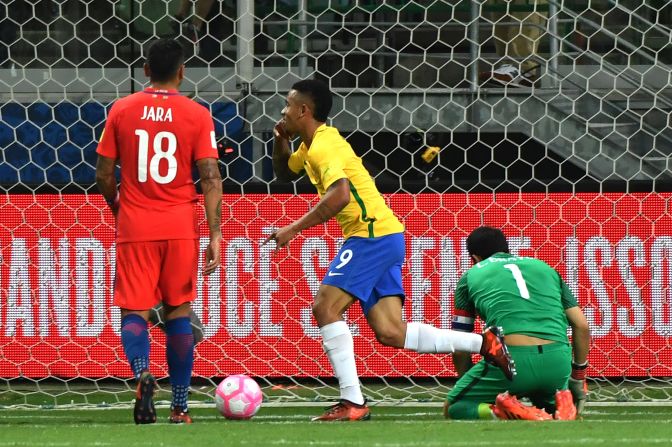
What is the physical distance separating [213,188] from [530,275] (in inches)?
56.1

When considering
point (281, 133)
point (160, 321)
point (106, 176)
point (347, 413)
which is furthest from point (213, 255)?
point (160, 321)

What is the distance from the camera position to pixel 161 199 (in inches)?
211

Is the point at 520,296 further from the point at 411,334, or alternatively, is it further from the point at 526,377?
the point at 411,334

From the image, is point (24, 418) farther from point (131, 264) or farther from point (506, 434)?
point (506, 434)

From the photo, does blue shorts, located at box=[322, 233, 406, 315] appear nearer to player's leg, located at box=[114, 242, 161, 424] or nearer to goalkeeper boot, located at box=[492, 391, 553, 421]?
goalkeeper boot, located at box=[492, 391, 553, 421]

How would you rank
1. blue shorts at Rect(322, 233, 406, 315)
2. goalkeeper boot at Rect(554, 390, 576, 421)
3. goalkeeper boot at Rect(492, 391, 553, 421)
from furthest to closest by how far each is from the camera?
blue shorts at Rect(322, 233, 406, 315), goalkeeper boot at Rect(554, 390, 576, 421), goalkeeper boot at Rect(492, 391, 553, 421)

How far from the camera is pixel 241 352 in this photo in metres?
7.35

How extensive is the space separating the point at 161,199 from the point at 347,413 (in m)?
1.22

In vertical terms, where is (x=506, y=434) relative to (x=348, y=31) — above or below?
below

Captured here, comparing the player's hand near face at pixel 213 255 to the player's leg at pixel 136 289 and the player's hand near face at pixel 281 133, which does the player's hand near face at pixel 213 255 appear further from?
the player's hand near face at pixel 281 133

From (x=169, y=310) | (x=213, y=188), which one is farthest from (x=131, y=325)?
(x=213, y=188)

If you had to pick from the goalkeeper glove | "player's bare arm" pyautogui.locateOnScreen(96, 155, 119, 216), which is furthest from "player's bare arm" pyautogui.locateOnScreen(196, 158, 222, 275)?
the goalkeeper glove

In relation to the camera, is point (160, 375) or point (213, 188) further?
point (160, 375)

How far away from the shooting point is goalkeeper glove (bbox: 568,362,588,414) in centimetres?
597
